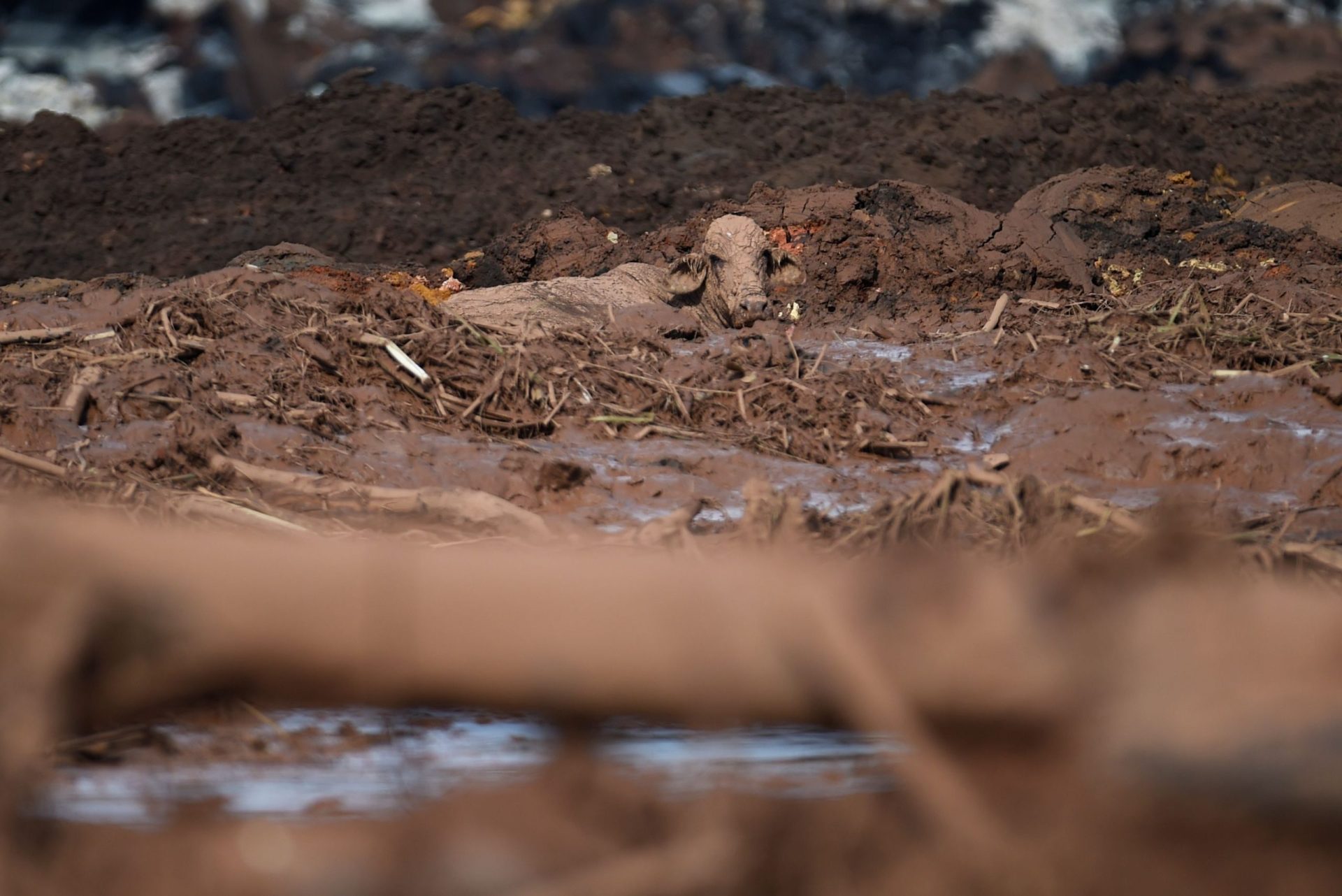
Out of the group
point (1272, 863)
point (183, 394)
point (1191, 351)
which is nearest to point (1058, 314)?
point (1191, 351)

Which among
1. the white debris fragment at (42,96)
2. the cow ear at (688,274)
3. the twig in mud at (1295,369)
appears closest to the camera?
the twig in mud at (1295,369)

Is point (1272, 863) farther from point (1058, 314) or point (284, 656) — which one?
point (1058, 314)

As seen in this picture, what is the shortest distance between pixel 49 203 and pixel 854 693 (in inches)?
658

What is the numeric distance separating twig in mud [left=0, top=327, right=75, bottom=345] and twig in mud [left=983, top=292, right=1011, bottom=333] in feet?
16.0

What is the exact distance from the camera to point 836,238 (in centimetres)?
951

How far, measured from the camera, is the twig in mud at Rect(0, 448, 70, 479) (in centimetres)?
314

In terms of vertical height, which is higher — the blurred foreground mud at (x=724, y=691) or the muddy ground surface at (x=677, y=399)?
the muddy ground surface at (x=677, y=399)

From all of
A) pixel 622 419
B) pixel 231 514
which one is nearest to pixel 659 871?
pixel 231 514

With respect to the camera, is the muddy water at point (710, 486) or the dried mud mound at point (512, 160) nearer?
the muddy water at point (710, 486)

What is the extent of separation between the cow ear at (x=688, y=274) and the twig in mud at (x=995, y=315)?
1914 mm

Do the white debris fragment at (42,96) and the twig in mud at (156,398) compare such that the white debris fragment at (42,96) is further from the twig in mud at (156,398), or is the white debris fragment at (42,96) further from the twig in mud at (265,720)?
the twig in mud at (265,720)

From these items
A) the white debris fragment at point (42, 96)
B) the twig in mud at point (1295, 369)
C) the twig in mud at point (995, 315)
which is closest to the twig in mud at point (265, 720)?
the twig in mud at point (1295, 369)

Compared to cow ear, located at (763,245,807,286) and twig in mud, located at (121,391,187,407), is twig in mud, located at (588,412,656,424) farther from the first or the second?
cow ear, located at (763,245,807,286)

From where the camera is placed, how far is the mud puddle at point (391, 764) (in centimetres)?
108
